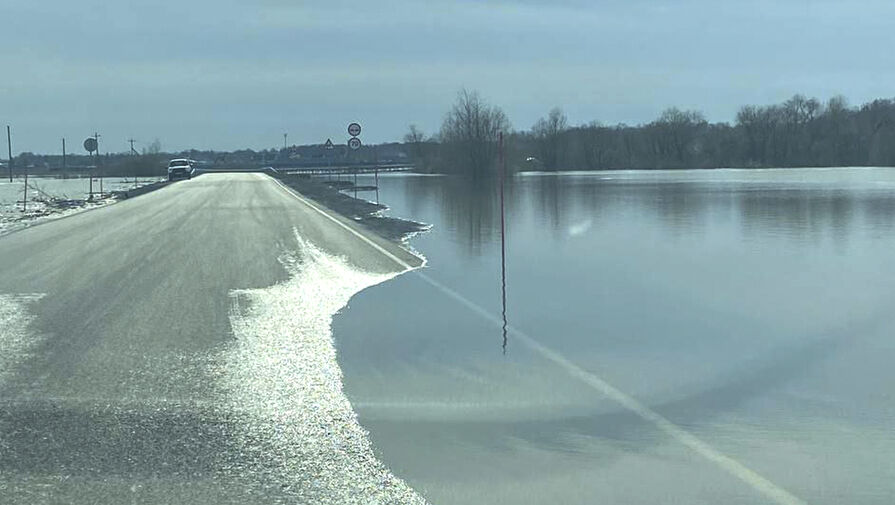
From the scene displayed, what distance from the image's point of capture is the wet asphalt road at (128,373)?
5.78 metres

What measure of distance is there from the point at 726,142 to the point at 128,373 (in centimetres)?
14496

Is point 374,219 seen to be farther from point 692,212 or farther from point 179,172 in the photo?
point 179,172

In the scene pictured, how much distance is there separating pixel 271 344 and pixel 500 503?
4.99 m

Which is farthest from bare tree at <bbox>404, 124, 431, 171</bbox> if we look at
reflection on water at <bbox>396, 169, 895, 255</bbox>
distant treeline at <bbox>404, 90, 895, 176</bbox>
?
reflection on water at <bbox>396, 169, 895, 255</bbox>

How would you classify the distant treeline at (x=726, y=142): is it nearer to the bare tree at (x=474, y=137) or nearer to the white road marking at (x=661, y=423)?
the bare tree at (x=474, y=137)

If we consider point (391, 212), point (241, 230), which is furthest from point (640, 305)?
point (391, 212)

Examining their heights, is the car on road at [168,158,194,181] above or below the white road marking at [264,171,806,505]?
above

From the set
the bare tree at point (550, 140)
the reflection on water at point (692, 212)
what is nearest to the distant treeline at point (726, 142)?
the bare tree at point (550, 140)

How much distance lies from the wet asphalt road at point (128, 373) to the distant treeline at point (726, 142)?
9941 centimetres

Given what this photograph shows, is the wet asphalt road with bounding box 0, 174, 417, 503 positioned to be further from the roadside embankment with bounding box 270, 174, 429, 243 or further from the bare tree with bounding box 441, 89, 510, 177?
the bare tree with bounding box 441, 89, 510, 177

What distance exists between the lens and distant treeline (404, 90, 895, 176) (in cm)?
13325

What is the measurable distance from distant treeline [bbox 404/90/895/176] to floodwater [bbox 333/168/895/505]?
334 feet

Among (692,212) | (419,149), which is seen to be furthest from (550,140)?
(692,212)

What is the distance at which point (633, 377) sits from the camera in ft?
28.0
